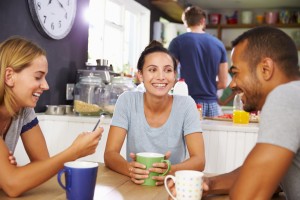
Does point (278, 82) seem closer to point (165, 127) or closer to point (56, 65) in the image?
point (165, 127)

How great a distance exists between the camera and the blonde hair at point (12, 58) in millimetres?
1357

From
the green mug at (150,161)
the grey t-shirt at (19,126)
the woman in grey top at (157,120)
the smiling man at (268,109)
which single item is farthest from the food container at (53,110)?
the smiling man at (268,109)

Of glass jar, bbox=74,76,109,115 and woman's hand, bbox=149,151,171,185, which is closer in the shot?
woman's hand, bbox=149,151,171,185

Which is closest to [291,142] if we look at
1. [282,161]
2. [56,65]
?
[282,161]

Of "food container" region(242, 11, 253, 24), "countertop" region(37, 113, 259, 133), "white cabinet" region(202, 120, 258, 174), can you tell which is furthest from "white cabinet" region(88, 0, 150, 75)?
"food container" region(242, 11, 253, 24)

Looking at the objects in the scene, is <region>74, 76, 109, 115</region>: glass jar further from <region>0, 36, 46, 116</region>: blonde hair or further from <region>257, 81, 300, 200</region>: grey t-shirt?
<region>257, 81, 300, 200</region>: grey t-shirt

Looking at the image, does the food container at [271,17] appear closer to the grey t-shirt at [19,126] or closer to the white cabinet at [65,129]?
the white cabinet at [65,129]

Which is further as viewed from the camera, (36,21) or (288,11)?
(288,11)

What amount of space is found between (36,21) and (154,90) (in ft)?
3.74

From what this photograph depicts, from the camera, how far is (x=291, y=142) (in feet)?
2.85

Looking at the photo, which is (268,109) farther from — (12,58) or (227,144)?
(227,144)

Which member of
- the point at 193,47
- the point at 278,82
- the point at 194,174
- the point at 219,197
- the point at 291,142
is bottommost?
the point at 219,197

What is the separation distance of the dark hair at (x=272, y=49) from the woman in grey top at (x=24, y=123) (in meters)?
0.53

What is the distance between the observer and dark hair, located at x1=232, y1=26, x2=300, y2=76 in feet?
3.29
